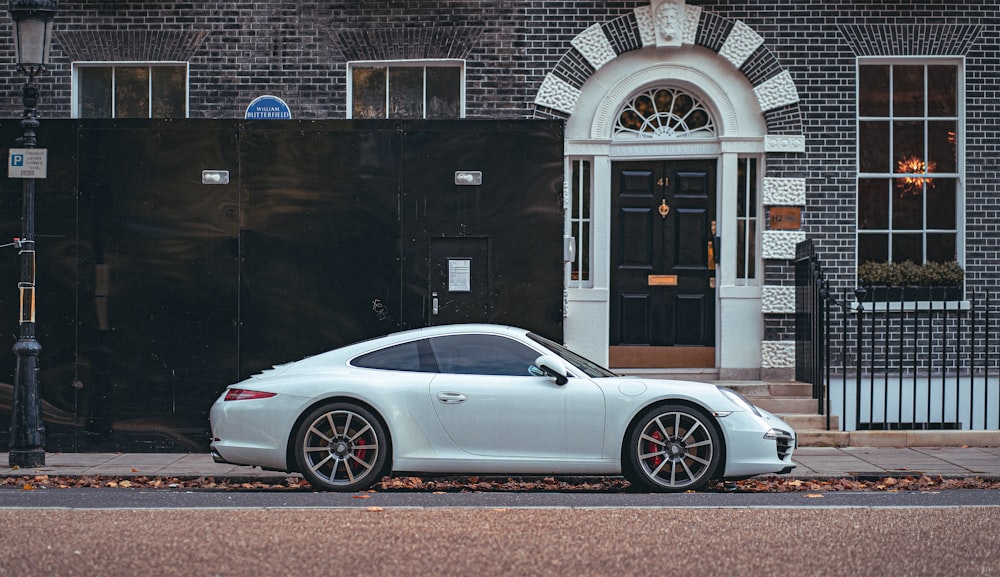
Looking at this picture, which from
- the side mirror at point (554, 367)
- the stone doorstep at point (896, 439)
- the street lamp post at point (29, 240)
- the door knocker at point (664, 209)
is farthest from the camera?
the door knocker at point (664, 209)

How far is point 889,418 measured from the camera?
1416 cm

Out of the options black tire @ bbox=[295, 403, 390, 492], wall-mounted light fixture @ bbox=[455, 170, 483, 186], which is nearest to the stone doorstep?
wall-mounted light fixture @ bbox=[455, 170, 483, 186]

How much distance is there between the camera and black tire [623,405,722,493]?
9156 millimetres

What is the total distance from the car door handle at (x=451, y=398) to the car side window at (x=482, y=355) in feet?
0.79

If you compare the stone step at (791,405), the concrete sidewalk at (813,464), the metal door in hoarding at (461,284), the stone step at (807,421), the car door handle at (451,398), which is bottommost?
the concrete sidewalk at (813,464)

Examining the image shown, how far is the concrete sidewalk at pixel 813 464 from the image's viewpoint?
33.7 ft

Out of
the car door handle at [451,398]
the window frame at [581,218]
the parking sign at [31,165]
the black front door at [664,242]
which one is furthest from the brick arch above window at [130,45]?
the car door handle at [451,398]

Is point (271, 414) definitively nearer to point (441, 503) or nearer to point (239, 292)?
point (441, 503)

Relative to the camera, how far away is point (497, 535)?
688 cm

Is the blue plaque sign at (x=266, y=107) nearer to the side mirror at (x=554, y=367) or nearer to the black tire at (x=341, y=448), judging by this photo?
the black tire at (x=341, y=448)

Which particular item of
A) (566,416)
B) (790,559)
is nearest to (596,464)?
(566,416)

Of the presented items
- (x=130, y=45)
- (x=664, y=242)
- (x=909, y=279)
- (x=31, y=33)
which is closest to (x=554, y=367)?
(x=664, y=242)

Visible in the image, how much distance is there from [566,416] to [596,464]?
41cm

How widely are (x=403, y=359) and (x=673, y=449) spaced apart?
2.13 meters
